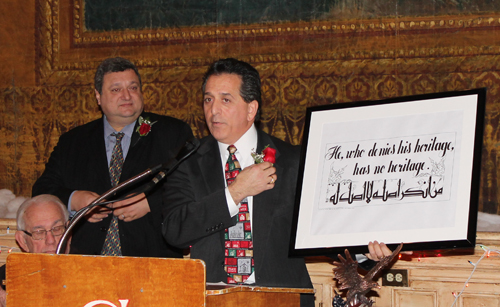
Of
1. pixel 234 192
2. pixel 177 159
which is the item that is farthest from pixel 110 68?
pixel 234 192

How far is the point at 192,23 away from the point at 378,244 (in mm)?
2598

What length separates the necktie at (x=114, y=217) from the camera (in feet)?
10.7

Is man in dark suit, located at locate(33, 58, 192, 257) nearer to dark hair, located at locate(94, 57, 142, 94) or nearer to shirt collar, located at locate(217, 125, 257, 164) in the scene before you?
dark hair, located at locate(94, 57, 142, 94)

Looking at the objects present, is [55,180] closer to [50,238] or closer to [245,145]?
[50,238]

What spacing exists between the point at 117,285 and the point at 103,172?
1623 millimetres

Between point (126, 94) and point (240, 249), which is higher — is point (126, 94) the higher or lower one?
the higher one

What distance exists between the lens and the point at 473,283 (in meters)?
3.54

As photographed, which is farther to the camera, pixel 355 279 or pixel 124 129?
pixel 124 129

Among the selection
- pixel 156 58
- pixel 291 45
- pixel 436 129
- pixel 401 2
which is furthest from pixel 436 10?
pixel 156 58

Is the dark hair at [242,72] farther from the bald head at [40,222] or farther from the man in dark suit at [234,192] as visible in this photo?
the bald head at [40,222]

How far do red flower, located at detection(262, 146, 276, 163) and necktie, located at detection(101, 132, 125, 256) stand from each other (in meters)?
1.19

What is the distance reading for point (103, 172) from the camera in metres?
3.41

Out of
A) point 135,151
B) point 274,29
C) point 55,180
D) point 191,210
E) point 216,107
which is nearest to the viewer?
point 191,210

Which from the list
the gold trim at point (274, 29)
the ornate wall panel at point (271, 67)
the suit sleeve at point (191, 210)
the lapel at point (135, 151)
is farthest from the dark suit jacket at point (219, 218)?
the gold trim at point (274, 29)
